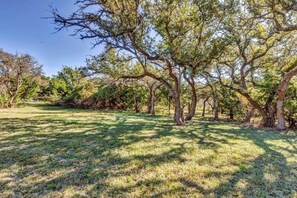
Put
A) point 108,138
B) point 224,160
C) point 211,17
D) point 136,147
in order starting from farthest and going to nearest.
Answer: point 211,17, point 108,138, point 136,147, point 224,160

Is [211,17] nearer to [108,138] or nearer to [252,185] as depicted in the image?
[108,138]

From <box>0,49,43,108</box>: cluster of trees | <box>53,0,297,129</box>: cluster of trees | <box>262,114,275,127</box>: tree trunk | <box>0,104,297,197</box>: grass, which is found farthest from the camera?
<box>0,49,43,108</box>: cluster of trees

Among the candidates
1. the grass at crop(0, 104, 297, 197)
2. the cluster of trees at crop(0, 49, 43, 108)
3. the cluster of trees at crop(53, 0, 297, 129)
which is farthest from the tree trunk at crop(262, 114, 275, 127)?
the cluster of trees at crop(0, 49, 43, 108)

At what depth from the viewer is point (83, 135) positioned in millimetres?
6391

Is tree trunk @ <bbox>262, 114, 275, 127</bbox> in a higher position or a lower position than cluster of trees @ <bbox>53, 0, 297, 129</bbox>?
lower

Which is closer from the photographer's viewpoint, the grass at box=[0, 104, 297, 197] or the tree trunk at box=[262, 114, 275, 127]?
the grass at box=[0, 104, 297, 197]

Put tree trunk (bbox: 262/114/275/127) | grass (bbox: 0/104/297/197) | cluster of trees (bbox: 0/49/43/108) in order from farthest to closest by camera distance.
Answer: cluster of trees (bbox: 0/49/43/108), tree trunk (bbox: 262/114/275/127), grass (bbox: 0/104/297/197)

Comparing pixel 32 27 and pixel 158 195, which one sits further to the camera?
pixel 32 27

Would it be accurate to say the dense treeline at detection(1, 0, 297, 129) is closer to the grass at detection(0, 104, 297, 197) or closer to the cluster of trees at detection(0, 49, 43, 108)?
the grass at detection(0, 104, 297, 197)

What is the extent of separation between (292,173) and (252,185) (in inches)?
46.9

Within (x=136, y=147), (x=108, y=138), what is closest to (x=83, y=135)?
(x=108, y=138)

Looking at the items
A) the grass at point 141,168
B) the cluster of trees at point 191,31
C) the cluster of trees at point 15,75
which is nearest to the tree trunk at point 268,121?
the cluster of trees at point 191,31

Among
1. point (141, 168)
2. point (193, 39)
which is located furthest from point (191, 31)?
point (141, 168)

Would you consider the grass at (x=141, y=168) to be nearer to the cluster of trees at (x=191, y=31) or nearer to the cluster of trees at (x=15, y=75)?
the cluster of trees at (x=191, y=31)
